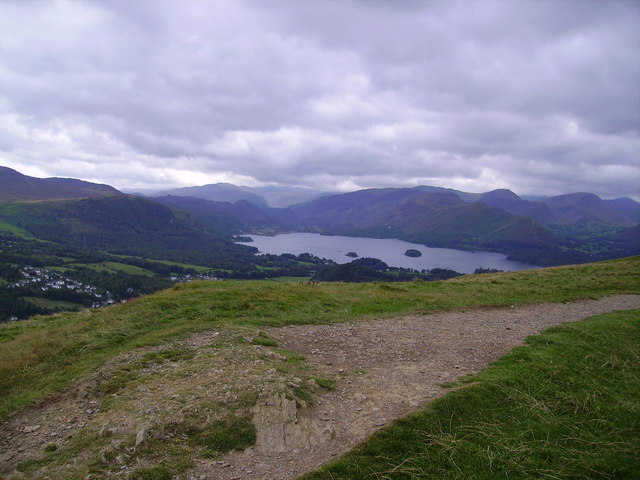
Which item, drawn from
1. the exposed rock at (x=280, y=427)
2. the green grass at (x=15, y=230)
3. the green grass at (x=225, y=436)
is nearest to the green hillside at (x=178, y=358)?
the green grass at (x=225, y=436)

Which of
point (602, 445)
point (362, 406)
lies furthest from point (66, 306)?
point (602, 445)

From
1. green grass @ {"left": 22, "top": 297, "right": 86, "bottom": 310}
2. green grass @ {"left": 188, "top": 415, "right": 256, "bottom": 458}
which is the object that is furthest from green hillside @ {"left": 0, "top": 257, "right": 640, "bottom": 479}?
green grass @ {"left": 22, "top": 297, "right": 86, "bottom": 310}

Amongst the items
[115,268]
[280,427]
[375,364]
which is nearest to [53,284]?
[115,268]

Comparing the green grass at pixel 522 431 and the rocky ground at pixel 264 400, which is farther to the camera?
the rocky ground at pixel 264 400

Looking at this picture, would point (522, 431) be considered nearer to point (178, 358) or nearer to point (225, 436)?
point (225, 436)

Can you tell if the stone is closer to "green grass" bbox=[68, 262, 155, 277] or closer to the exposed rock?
the exposed rock

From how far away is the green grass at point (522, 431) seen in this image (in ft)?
20.2

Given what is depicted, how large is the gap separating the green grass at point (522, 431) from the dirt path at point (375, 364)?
2.09 ft

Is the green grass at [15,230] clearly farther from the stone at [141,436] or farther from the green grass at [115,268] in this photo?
the stone at [141,436]

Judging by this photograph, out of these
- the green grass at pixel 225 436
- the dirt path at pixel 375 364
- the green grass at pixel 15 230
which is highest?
the dirt path at pixel 375 364

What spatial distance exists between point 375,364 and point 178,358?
20.7 feet

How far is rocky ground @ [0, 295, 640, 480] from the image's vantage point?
6.73 m

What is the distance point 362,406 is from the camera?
834 cm

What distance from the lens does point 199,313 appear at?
15.5m
